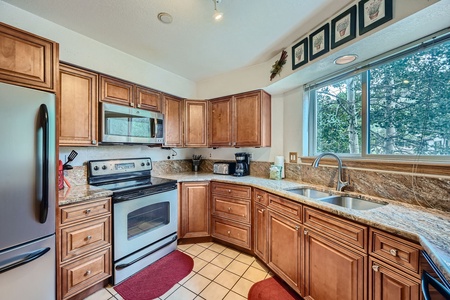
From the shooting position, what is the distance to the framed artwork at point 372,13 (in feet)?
4.07

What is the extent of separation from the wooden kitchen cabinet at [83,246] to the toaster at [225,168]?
1586 millimetres

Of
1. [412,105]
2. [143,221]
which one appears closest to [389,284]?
[412,105]

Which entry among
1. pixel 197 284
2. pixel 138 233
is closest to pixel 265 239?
pixel 197 284

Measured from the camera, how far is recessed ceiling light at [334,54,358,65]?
167 centimetres

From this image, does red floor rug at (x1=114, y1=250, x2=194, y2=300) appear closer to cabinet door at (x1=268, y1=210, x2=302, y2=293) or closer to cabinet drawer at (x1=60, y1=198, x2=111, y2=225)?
cabinet drawer at (x1=60, y1=198, x2=111, y2=225)

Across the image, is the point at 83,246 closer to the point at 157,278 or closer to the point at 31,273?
the point at 31,273

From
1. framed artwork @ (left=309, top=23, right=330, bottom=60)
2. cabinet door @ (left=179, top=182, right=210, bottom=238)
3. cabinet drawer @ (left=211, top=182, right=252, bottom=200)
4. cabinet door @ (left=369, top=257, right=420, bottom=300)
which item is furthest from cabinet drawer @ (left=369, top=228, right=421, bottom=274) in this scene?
cabinet door @ (left=179, top=182, right=210, bottom=238)

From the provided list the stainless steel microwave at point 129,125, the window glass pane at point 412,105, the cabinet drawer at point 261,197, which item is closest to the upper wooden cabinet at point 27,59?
the stainless steel microwave at point 129,125

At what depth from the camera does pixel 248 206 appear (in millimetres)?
2279

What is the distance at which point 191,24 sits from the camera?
1.80 m

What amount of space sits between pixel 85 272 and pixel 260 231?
5.56 ft

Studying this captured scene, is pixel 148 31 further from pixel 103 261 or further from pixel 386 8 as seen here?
pixel 103 261

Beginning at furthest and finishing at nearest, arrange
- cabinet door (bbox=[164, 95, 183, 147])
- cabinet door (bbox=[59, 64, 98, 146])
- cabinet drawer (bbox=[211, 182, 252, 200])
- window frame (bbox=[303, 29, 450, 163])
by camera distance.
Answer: cabinet door (bbox=[164, 95, 183, 147])
cabinet drawer (bbox=[211, 182, 252, 200])
cabinet door (bbox=[59, 64, 98, 146])
window frame (bbox=[303, 29, 450, 163])

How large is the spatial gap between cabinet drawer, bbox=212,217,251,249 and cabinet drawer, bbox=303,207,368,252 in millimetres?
979
